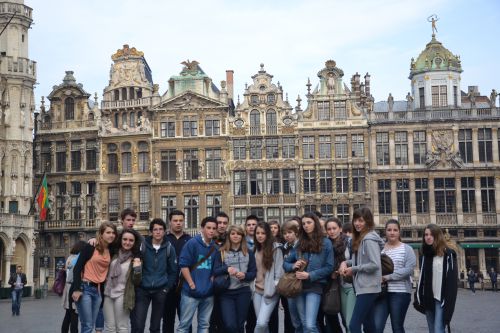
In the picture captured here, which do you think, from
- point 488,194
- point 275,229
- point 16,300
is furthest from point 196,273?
point 488,194

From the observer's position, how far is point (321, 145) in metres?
41.0

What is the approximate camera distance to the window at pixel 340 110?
41156 millimetres

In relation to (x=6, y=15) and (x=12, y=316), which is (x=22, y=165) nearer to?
(x=6, y=15)

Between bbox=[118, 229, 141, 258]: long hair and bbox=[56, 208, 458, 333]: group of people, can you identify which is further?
bbox=[118, 229, 141, 258]: long hair

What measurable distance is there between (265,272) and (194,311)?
1.06 metres

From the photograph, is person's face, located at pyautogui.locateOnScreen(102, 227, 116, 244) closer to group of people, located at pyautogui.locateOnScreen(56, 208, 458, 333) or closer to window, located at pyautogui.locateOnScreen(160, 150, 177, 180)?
group of people, located at pyautogui.locateOnScreen(56, 208, 458, 333)

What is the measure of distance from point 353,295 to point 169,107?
111ft

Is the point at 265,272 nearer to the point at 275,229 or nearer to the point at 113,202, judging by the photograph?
the point at 275,229

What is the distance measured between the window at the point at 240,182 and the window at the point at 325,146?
4450 millimetres

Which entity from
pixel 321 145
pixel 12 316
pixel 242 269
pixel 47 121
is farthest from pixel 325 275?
pixel 47 121

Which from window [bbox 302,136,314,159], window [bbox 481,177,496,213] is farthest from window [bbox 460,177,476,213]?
window [bbox 302,136,314,159]

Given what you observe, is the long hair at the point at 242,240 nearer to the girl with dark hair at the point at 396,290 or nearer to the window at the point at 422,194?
the girl with dark hair at the point at 396,290

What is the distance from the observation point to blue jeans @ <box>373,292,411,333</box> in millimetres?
9078

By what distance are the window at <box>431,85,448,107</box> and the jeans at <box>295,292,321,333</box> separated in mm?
33758
